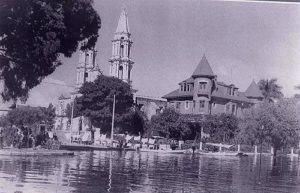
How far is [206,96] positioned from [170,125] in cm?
653

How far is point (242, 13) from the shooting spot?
11.4 m

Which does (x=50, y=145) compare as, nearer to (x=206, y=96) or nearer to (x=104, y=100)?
(x=104, y=100)

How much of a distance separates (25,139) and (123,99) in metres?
22.4

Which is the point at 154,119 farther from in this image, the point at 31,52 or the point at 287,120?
the point at 31,52

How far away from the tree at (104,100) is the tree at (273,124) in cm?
1501

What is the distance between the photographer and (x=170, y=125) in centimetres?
3606

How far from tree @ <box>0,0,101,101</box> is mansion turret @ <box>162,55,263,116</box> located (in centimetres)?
2961

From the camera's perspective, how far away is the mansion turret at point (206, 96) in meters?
41.1

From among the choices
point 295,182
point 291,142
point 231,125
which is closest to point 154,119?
point 231,125

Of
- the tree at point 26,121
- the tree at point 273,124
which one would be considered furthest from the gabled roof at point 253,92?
the tree at point 26,121

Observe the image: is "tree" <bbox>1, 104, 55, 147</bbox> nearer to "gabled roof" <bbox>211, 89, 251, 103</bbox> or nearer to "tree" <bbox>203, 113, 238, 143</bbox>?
"tree" <bbox>203, 113, 238, 143</bbox>

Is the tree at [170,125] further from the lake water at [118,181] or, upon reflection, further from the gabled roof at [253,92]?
the lake water at [118,181]

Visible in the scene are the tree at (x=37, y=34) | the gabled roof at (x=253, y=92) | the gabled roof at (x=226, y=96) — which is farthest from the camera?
the gabled roof at (x=253, y=92)

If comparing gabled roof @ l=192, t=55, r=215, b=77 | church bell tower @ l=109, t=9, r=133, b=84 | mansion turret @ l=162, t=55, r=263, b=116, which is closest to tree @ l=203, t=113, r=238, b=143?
mansion turret @ l=162, t=55, r=263, b=116
